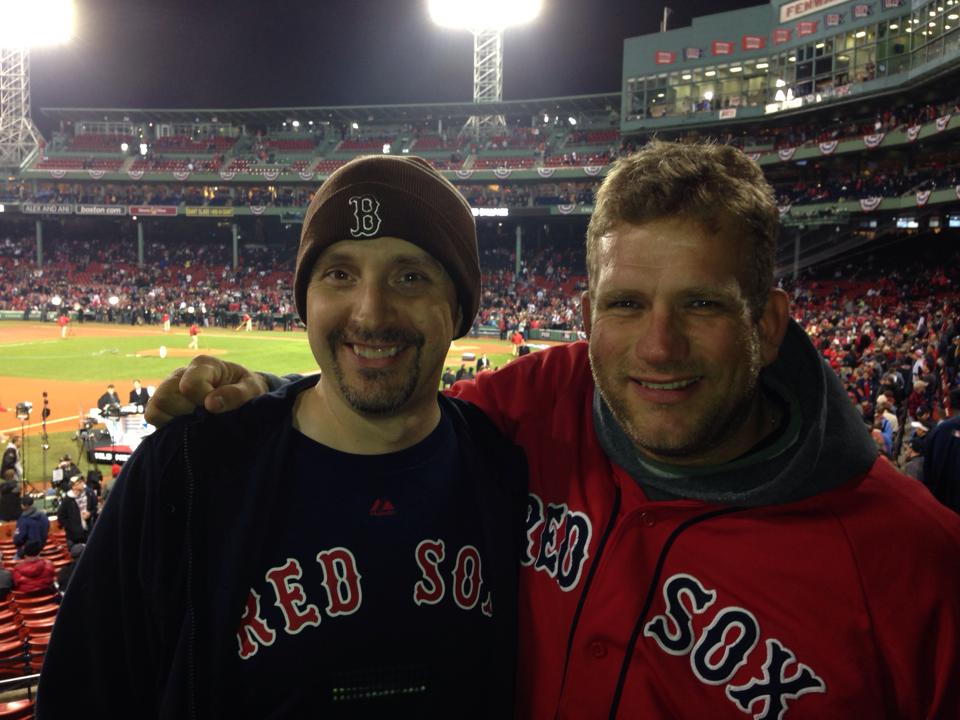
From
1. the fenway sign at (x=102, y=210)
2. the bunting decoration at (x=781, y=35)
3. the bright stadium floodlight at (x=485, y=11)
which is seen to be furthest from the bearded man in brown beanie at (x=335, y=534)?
the fenway sign at (x=102, y=210)

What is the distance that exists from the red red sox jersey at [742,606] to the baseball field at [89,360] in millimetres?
16127

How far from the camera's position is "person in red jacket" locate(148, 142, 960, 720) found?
2002 mm

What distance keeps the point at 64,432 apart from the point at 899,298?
3336 centimetres

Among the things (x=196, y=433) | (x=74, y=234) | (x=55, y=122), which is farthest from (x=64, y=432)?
(x=55, y=122)

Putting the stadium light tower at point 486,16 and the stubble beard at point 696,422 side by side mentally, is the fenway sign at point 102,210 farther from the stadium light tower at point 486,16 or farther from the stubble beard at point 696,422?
the stubble beard at point 696,422

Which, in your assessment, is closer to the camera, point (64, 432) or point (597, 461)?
point (597, 461)

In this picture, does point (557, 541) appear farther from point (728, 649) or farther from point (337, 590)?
point (337, 590)

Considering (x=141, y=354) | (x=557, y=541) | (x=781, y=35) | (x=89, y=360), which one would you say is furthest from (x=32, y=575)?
(x=781, y=35)

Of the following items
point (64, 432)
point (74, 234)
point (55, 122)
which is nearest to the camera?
point (64, 432)

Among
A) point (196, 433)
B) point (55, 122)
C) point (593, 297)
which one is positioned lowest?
point (196, 433)

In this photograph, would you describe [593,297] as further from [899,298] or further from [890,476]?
[899,298]

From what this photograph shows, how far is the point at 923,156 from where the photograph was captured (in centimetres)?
3816

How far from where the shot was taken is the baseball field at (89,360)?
19781 millimetres

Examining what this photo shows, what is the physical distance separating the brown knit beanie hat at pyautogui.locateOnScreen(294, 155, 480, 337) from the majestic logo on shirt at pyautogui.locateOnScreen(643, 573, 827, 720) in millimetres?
1283
